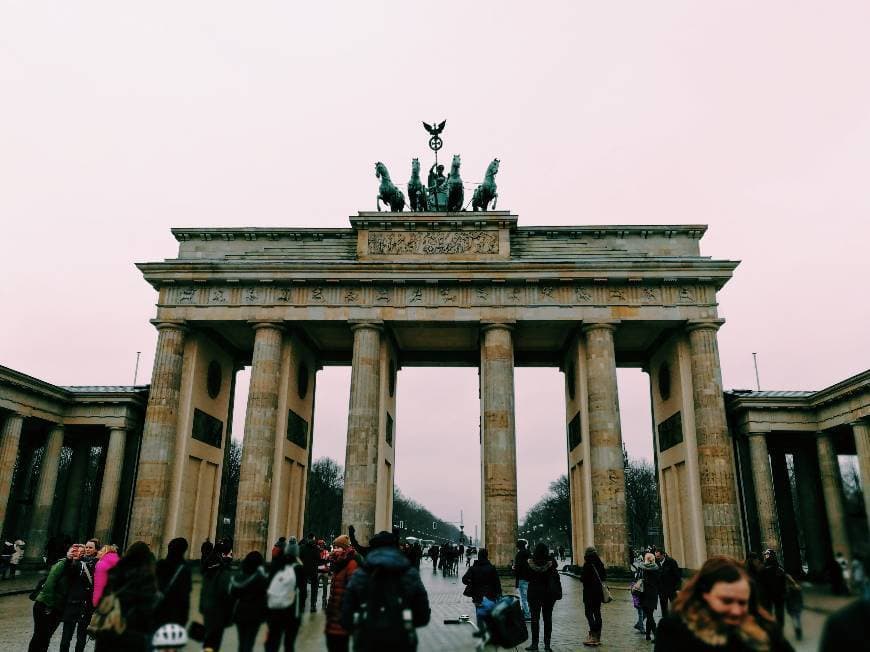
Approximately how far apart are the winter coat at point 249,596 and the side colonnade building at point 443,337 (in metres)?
20.2

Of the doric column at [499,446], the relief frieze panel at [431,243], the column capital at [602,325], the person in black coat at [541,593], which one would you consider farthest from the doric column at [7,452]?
the person in black coat at [541,593]

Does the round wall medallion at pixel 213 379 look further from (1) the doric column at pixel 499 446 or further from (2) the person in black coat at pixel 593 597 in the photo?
(2) the person in black coat at pixel 593 597

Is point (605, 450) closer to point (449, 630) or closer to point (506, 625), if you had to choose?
point (449, 630)

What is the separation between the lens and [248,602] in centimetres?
798

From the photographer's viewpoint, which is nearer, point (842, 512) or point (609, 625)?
point (842, 512)

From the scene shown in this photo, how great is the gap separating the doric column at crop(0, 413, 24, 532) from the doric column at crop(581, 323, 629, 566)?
2711cm

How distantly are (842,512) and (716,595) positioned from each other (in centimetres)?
73

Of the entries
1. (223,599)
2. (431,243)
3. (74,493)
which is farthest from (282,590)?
(74,493)

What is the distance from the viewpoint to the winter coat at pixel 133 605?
5.11 meters

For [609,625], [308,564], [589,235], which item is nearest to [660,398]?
[589,235]

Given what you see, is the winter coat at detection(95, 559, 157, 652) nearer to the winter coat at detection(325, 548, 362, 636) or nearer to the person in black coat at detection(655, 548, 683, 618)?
the winter coat at detection(325, 548, 362, 636)

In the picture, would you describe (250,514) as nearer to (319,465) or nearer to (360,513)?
(360,513)

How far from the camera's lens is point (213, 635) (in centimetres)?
797

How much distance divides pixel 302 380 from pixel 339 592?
29000mm
